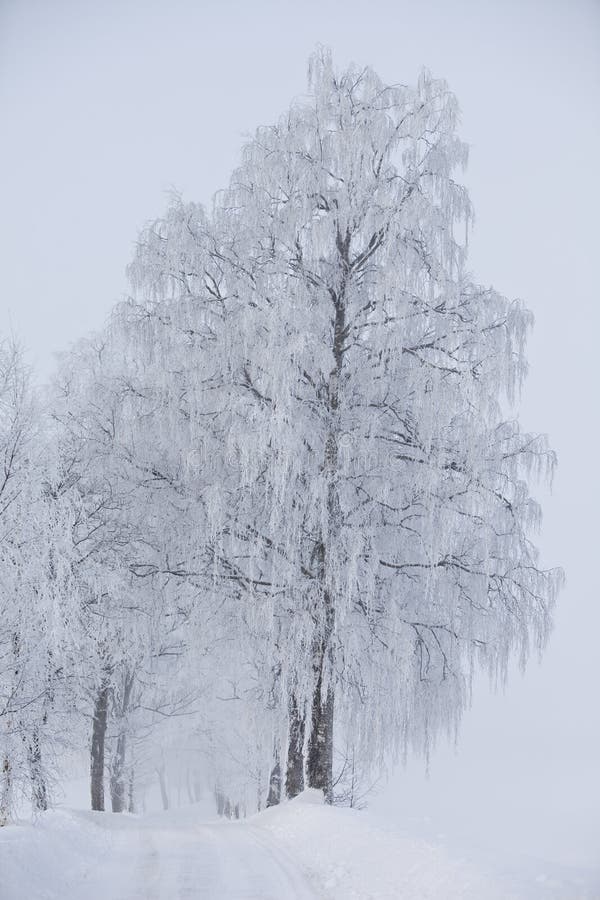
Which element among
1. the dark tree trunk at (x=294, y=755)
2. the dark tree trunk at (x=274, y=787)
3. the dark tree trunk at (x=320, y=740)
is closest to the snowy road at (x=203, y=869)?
the dark tree trunk at (x=320, y=740)

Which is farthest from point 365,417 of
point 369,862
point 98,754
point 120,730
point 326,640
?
point 120,730

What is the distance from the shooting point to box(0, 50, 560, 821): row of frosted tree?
10492mm

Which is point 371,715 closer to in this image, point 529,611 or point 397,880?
point 529,611

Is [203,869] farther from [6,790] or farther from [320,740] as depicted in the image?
[320,740]

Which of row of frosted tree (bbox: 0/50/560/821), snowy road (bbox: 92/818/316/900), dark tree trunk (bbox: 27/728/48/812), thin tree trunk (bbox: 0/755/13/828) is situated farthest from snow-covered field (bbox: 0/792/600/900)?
row of frosted tree (bbox: 0/50/560/821)

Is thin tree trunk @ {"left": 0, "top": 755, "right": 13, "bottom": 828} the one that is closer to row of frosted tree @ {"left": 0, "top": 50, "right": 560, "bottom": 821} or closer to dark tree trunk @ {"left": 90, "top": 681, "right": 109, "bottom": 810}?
row of frosted tree @ {"left": 0, "top": 50, "right": 560, "bottom": 821}

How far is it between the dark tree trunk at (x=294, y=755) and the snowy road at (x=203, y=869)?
180 cm

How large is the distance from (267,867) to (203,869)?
2.39 ft

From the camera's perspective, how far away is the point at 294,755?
12.2 metres

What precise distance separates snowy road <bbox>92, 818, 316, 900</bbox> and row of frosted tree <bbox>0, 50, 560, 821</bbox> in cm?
218

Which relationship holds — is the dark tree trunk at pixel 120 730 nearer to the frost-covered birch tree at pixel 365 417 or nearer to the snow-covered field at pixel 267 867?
the frost-covered birch tree at pixel 365 417

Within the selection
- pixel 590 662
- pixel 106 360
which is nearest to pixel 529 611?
pixel 106 360

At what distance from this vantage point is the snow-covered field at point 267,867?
19.1ft

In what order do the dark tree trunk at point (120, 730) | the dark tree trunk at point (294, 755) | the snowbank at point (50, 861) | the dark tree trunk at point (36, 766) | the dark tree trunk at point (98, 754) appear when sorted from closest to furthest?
the snowbank at point (50, 861) < the dark tree trunk at point (36, 766) < the dark tree trunk at point (294, 755) < the dark tree trunk at point (98, 754) < the dark tree trunk at point (120, 730)
